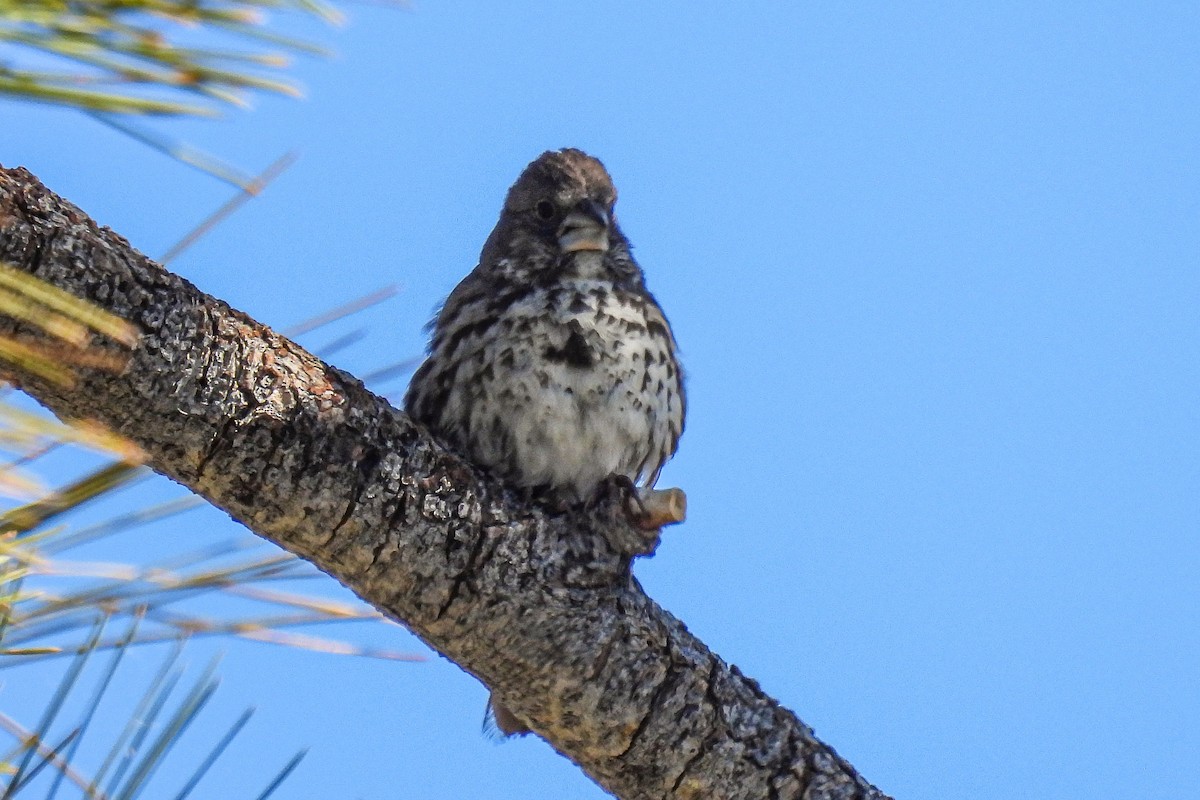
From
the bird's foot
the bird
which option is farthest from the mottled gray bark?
the bird

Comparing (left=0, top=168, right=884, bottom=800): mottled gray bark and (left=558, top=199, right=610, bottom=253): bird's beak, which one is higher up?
(left=558, top=199, right=610, bottom=253): bird's beak

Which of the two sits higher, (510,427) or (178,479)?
(510,427)

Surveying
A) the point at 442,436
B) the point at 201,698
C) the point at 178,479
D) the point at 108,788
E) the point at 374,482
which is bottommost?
the point at 108,788

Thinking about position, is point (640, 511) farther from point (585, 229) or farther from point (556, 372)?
point (585, 229)

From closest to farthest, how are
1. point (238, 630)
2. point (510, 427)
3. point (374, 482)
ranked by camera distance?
point (238, 630), point (374, 482), point (510, 427)

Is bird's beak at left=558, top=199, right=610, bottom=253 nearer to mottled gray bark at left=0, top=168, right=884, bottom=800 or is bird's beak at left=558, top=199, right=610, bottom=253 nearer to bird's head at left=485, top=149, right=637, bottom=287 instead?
bird's head at left=485, top=149, right=637, bottom=287

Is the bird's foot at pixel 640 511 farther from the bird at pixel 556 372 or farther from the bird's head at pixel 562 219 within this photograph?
the bird's head at pixel 562 219

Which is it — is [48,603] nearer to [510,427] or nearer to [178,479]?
[178,479]

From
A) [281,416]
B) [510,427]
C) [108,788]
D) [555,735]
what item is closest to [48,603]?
[108,788]
